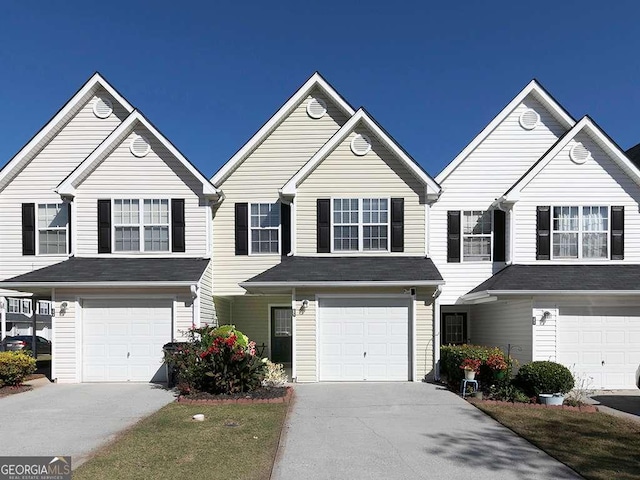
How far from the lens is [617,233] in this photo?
15.7 metres

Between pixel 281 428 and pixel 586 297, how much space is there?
9.43 m

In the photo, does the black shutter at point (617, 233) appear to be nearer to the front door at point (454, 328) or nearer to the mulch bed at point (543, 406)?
the front door at point (454, 328)

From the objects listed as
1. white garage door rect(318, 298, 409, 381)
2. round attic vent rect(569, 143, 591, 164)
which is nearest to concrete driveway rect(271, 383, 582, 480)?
white garage door rect(318, 298, 409, 381)

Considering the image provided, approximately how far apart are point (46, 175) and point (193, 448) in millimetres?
12629

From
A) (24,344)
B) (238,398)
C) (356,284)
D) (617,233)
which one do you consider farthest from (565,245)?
(24,344)

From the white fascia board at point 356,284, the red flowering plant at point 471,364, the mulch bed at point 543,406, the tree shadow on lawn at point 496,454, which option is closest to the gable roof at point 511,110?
the white fascia board at point 356,284

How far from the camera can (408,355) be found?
14.6 meters

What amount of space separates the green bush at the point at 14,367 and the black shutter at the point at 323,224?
860cm

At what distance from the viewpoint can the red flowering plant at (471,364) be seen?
1248 cm

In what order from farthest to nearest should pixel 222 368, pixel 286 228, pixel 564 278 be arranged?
pixel 286 228 → pixel 564 278 → pixel 222 368

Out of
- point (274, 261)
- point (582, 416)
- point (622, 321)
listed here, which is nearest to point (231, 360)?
point (274, 261)

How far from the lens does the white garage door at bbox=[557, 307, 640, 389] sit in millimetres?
13969

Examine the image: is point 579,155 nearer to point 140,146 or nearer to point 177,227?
point 177,227

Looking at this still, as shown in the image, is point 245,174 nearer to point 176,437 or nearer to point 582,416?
point 176,437
